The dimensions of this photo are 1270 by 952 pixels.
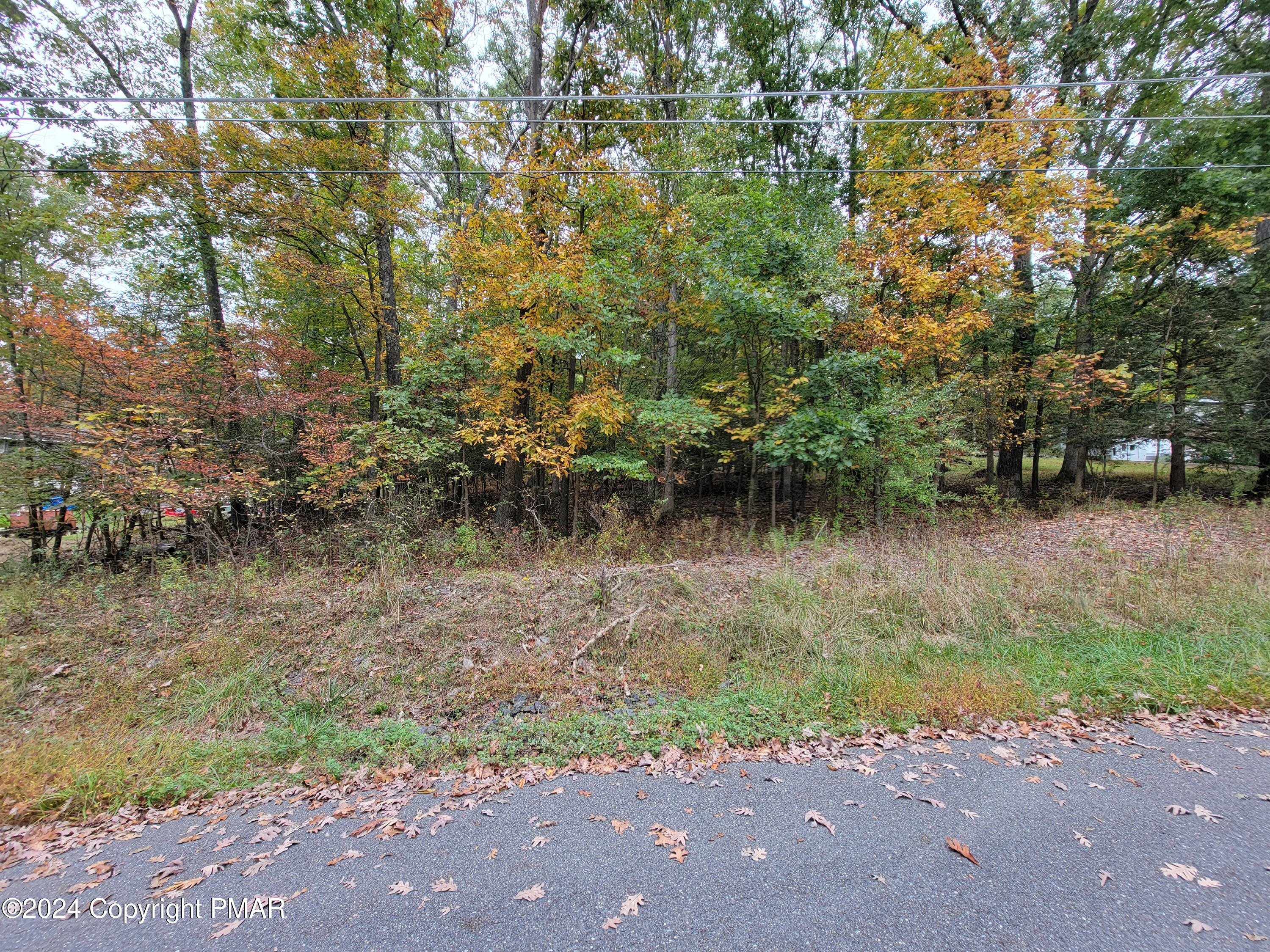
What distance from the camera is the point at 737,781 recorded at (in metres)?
3.01

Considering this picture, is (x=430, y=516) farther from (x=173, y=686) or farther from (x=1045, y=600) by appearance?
(x=1045, y=600)

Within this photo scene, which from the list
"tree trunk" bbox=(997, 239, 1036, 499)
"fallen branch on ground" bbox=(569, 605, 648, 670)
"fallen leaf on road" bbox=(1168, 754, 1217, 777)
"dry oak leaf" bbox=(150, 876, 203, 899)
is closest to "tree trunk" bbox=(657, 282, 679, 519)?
"fallen branch on ground" bbox=(569, 605, 648, 670)

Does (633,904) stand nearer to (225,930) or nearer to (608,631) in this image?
(225,930)

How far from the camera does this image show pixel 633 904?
214 centimetres

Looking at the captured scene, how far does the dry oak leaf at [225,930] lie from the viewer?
6.72 ft

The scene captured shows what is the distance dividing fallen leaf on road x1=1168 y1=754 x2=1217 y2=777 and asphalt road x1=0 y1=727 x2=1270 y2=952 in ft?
0.14

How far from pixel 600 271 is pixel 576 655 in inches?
276

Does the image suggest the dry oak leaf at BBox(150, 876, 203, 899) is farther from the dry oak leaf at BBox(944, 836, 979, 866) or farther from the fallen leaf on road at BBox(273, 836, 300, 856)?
the dry oak leaf at BBox(944, 836, 979, 866)

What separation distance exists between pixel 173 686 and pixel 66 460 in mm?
5850

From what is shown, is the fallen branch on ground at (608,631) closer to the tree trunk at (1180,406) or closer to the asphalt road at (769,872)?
the asphalt road at (769,872)

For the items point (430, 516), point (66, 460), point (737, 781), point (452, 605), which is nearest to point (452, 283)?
point (430, 516)

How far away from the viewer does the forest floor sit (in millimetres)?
3543

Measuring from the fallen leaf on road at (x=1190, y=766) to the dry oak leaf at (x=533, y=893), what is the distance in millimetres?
4173

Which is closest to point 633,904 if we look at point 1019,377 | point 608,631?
point 608,631
